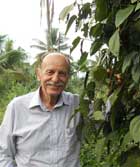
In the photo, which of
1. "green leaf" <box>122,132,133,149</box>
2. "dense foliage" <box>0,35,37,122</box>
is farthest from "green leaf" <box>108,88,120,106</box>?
"dense foliage" <box>0,35,37,122</box>

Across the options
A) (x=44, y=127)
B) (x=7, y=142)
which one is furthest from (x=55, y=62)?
(x=7, y=142)

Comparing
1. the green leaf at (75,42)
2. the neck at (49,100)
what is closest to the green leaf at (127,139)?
the green leaf at (75,42)

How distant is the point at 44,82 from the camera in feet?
6.15

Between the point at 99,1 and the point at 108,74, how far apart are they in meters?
0.24

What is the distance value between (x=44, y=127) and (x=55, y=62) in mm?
277

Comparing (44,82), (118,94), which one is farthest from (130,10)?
(44,82)

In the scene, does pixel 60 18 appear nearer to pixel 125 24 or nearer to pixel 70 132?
pixel 125 24

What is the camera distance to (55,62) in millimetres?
→ 1880

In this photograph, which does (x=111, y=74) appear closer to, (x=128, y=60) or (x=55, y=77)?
(x=128, y=60)

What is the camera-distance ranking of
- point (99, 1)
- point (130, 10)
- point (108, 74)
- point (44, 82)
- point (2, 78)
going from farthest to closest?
point (2, 78), point (44, 82), point (108, 74), point (99, 1), point (130, 10)

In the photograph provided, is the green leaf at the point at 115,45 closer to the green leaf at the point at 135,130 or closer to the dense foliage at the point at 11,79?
the green leaf at the point at 135,130

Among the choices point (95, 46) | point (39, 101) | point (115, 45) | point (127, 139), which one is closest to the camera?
point (115, 45)

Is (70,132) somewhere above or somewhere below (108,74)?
below

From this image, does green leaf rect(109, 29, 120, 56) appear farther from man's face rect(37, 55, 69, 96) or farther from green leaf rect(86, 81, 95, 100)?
man's face rect(37, 55, 69, 96)
